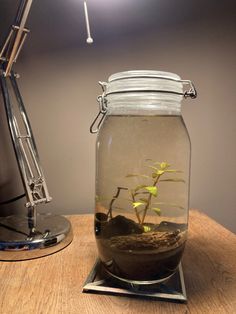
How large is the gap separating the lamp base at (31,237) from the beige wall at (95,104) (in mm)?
177

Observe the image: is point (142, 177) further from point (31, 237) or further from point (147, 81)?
point (31, 237)

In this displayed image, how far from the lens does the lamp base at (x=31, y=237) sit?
52cm

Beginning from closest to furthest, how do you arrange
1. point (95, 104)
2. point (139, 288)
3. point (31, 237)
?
1. point (139, 288)
2. point (31, 237)
3. point (95, 104)

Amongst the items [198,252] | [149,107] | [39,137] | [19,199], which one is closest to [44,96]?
[39,137]

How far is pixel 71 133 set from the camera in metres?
0.79

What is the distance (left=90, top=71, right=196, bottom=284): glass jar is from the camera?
0.39 m

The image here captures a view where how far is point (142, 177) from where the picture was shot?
428 mm

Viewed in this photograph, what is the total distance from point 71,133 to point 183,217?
0.46m

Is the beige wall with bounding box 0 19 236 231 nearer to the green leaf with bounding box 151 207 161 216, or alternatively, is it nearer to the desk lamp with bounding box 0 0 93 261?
the desk lamp with bounding box 0 0 93 261

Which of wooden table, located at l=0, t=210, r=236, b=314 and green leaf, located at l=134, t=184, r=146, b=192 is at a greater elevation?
green leaf, located at l=134, t=184, r=146, b=192

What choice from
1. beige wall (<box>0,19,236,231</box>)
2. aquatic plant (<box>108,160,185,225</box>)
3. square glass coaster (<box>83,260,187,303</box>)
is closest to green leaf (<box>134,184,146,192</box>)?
aquatic plant (<box>108,160,185,225</box>)

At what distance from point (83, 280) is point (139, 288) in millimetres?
98

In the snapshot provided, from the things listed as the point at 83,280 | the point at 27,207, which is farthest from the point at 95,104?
the point at 83,280

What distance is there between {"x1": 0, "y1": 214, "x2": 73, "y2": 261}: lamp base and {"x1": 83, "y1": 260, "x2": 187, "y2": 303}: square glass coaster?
0.15m
